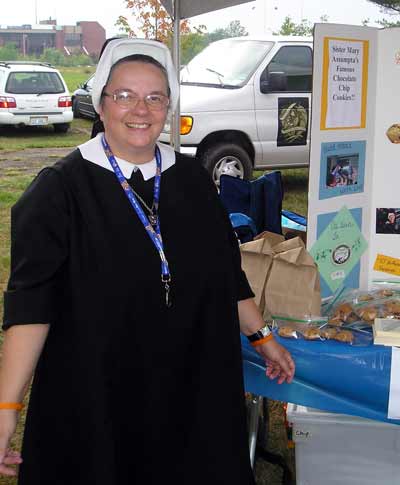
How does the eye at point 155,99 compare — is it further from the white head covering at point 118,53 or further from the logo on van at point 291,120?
the logo on van at point 291,120

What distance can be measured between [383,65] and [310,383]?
1.33m

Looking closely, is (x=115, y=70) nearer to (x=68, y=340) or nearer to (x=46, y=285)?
(x=46, y=285)

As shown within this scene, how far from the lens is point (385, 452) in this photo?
89.0 inches

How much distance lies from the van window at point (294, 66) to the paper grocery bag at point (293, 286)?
5742mm

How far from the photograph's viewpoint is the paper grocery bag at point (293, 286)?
2131 mm

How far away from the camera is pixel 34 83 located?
550 inches

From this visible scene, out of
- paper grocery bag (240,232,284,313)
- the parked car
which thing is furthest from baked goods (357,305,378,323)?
the parked car

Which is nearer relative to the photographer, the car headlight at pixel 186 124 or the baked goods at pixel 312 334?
the baked goods at pixel 312 334

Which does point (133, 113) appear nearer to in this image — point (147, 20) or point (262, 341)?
point (262, 341)

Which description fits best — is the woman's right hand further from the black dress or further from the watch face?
the watch face

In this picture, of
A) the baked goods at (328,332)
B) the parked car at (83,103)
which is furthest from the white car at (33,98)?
the baked goods at (328,332)

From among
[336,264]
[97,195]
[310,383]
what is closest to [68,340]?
[97,195]

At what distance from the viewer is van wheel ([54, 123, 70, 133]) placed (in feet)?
45.9

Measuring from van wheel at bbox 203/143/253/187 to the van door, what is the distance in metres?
0.31
